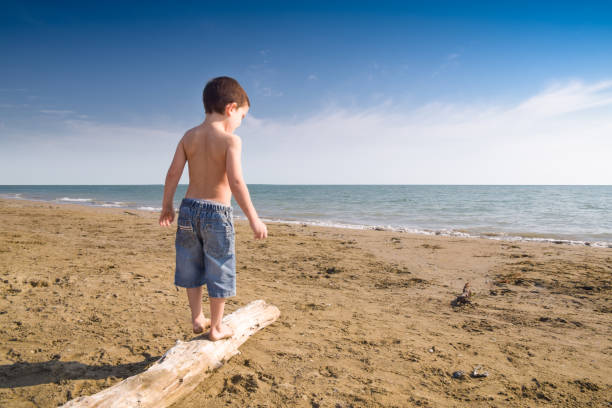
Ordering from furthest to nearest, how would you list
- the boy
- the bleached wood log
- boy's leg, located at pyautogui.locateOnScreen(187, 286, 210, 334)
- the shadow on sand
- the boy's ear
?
boy's leg, located at pyautogui.locateOnScreen(187, 286, 210, 334) → the boy's ear → the boy → the shadow on sand → the bleached wood log

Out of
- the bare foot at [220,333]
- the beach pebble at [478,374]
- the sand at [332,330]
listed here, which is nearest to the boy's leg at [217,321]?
the bare foot at [220,333]

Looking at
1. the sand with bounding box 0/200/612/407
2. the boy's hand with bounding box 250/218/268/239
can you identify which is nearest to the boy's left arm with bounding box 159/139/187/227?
the boy's hand with bounding box 250/218/268/239

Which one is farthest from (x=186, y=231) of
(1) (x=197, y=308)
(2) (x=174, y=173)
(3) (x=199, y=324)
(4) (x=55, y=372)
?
(4) (x=55, y=372)

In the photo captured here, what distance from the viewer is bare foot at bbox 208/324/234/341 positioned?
2.49 meters

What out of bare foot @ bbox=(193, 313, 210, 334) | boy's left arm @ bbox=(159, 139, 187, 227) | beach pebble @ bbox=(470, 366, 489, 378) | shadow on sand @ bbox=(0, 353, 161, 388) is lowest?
beach pebble @ bbox=(470, 366, 489, 378)

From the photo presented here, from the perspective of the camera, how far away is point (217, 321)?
251cm

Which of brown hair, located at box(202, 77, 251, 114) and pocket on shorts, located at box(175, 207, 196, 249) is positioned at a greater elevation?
brown hair, located at box(202, 77, 251, 114)

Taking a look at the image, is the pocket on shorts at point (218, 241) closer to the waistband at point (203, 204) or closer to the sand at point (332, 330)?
the waistband at point (203, 204)

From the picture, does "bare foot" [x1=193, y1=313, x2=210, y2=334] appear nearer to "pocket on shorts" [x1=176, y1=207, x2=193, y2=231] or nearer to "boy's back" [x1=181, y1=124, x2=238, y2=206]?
"pocket on shorts" [x1=176, y1=207, x2=193, y2=231]

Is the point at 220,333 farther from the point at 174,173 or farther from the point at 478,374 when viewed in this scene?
the point at 478,374

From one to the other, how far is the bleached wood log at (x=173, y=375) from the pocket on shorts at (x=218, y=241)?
71 centimetres

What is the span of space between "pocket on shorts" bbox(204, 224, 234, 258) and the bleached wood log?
71 cm

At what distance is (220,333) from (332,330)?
1212 mm

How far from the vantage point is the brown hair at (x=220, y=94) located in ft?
7.94
